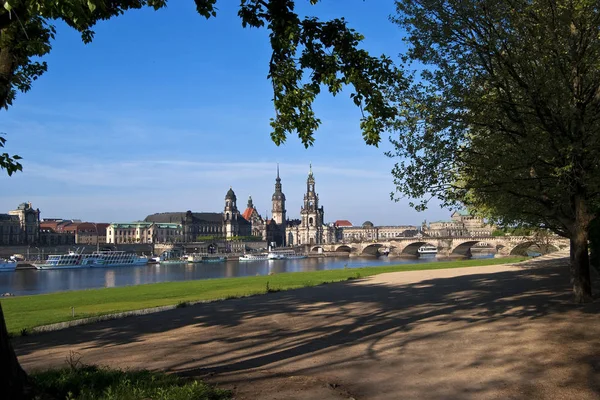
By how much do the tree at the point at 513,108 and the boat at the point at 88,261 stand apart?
339 ft

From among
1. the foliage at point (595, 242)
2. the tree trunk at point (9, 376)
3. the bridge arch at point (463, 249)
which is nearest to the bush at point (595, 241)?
the foliage at point (595, 242)

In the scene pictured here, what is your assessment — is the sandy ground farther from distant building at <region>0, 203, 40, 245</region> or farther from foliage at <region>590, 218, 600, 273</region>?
distant building at <region>0, 203, 40, 245</region>

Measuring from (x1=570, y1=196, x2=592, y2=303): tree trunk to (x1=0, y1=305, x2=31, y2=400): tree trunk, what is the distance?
1304cm

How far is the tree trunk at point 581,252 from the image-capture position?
1371 centimetres

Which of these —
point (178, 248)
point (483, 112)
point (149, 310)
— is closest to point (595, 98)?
point (483, 112)

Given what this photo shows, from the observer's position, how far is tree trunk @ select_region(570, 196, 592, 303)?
45.0 ft

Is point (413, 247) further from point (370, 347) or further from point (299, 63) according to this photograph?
point (299, 63)

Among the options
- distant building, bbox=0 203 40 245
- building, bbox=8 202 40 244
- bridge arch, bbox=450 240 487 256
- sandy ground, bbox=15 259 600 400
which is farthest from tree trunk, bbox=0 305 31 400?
building, bbox=8 202 40 244

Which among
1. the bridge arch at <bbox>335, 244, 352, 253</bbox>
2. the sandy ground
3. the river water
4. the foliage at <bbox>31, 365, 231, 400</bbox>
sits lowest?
the river water

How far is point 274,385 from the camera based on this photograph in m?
7.64

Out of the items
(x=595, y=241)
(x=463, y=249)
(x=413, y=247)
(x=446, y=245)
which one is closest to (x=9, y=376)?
(x=595, y=241)

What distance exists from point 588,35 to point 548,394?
9.38 meters

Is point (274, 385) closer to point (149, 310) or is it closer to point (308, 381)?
point (308, 381)

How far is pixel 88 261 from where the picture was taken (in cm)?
11412
